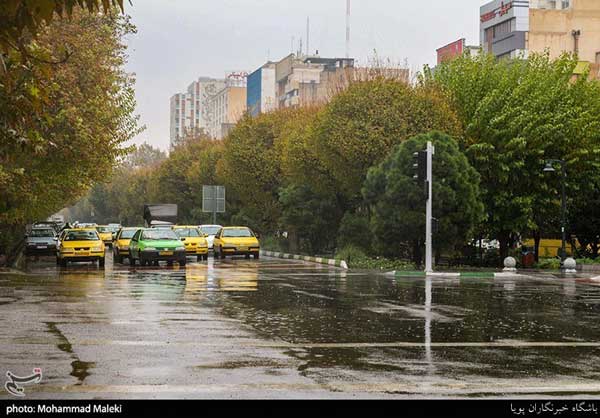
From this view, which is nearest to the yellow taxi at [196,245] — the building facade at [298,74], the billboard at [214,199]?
the billboard at [214,199]

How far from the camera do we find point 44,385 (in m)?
10.3

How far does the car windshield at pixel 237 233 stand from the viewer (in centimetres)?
5097

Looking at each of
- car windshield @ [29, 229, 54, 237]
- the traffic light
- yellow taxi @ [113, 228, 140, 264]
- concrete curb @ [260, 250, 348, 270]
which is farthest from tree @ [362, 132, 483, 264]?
car windshield @ [29, 229, 54, 237]

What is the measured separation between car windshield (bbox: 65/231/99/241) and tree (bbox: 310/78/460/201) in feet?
41.4

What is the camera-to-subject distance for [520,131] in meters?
45.0

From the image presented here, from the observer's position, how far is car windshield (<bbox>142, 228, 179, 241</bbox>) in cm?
3978

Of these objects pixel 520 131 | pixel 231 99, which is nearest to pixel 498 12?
pixel 520 131

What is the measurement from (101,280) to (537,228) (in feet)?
83.9

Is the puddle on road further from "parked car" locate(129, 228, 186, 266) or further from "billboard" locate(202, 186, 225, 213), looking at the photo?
"billboard" locate(202, 186, 225, 213)

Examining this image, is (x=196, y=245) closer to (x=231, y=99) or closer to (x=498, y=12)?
(x=498, y=12)

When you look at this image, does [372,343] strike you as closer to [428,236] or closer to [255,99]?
[428,236]

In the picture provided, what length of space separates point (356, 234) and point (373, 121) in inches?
221
